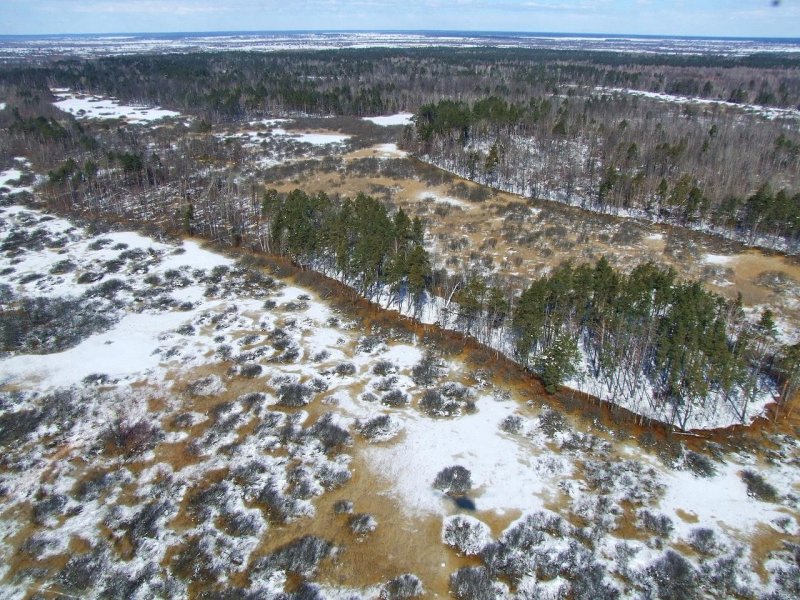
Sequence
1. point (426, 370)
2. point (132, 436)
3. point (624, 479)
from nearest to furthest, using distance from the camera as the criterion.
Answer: point (624, 479) < point (132, 436) < point (426, 370)

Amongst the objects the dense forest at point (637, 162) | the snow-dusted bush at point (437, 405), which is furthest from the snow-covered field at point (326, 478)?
the dense forest at point (637, 162)

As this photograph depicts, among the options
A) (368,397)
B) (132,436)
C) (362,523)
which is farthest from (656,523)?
(132,436)

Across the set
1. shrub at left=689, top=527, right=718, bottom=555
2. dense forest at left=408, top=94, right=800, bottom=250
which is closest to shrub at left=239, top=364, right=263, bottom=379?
shrub at left=689, top=527, right=718, bottom=555

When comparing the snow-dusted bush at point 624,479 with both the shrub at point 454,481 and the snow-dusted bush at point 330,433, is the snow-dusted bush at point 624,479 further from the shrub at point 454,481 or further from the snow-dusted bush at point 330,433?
the snow-dusted bush at point 330,433

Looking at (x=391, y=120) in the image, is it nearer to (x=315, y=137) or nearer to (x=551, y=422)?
(x=315, y=137)

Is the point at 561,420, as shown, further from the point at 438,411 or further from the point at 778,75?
the point at 778,75
